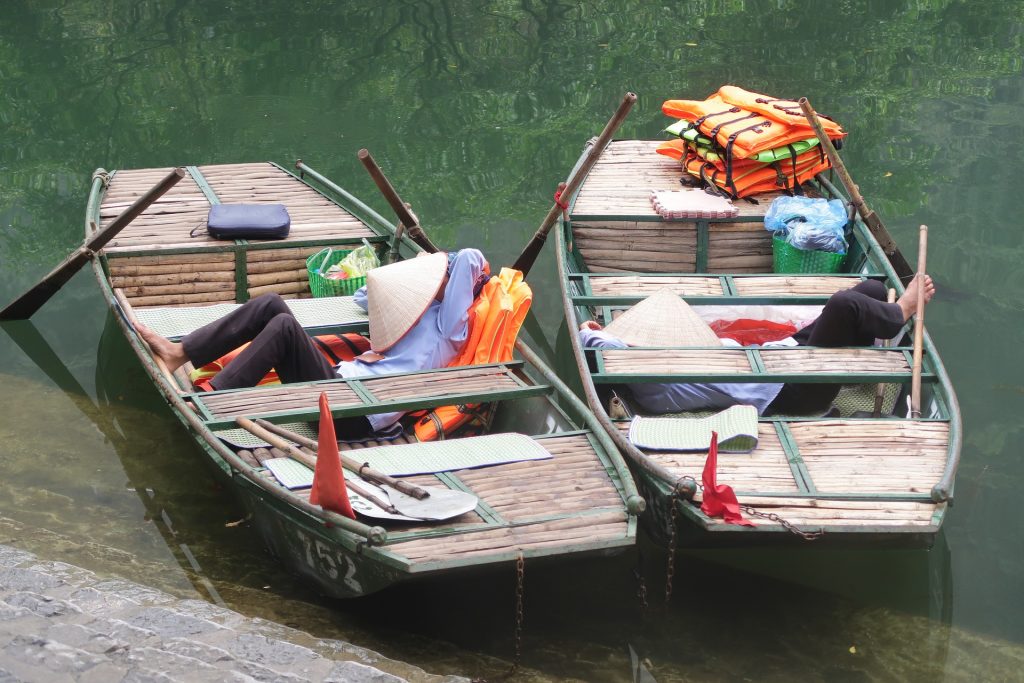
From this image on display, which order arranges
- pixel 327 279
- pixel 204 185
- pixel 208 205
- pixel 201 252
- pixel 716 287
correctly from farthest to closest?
1. pixel 204 185
2. pixel 208 205
3. pixel 201 252
4. pixel 327 279
5. pixel 716 287

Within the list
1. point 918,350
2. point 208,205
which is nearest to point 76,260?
point 208,205

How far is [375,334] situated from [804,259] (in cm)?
335

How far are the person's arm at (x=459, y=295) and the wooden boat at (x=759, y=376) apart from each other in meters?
0.70

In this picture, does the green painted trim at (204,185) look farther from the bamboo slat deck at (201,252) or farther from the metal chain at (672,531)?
the metal chain at (672,531)

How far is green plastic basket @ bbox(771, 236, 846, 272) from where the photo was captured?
8617mm

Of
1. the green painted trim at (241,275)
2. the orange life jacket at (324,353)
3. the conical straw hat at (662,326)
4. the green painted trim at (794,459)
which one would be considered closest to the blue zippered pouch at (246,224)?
the green painted trim at (241,275)

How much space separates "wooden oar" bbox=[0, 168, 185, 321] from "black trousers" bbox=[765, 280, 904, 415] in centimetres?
423

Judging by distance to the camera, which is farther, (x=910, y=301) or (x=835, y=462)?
(x=910, y=301)

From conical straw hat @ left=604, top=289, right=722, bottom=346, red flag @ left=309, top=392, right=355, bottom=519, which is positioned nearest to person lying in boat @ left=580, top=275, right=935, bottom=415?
conical straw hat @ left=604, top=289, right=722, bottom=346

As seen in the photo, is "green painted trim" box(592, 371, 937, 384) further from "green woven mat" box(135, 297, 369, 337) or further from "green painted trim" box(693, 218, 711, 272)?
"green painted trim" box(693, 218, 711, 272)

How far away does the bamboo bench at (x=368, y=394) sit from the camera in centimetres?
630

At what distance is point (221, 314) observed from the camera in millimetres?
7676

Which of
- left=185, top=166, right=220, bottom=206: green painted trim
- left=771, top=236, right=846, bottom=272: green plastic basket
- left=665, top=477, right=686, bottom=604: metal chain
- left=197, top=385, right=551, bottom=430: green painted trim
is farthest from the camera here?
left=185, top=166, right=220, bottom=206: green painted trim

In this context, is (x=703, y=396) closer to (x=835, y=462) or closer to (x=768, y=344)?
(x=768, y=344)
